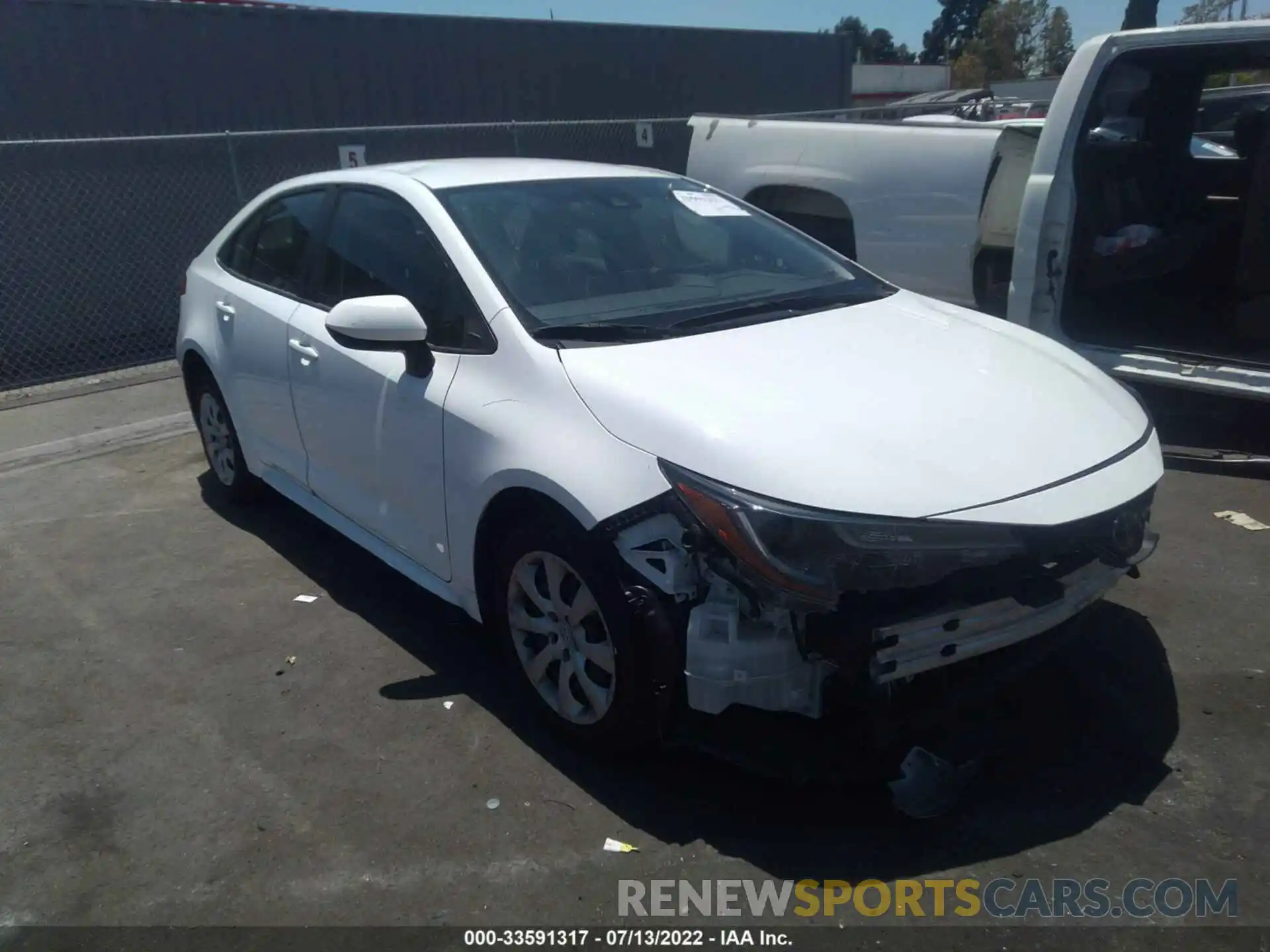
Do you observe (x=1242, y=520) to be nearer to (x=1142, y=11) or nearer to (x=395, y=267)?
(x=395, y=267)

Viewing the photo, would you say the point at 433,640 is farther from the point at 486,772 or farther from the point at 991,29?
the point at 991,29

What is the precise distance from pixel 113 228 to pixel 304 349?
23.1 ft

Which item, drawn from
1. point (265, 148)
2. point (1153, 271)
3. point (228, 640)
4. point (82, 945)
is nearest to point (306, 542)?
point (228, 640)

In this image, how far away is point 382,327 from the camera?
3639mm

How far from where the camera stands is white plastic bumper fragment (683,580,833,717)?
114 inches

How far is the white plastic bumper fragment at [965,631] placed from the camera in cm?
285

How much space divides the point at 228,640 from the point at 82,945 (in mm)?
1690

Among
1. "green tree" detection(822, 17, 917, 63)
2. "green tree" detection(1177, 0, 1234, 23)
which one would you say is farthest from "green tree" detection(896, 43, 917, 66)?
"green tree" detection(1177, 0, 1234, 23)

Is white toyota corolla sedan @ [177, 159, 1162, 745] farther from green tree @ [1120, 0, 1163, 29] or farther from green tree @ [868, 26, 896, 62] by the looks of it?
green tree @ [868, 26, 896, 62]

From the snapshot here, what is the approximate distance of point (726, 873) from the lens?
2938 millimetres

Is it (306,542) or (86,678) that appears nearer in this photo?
(86,678)

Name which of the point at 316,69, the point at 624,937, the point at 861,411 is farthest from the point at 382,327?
the point at 316,69

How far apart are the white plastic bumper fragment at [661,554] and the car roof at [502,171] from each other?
6.04 feet

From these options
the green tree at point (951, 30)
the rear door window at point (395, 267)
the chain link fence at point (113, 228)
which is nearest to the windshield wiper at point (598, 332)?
the rear door window at point (395, 267)
